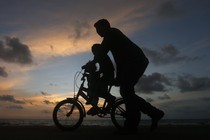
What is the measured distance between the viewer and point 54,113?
27.8 feet

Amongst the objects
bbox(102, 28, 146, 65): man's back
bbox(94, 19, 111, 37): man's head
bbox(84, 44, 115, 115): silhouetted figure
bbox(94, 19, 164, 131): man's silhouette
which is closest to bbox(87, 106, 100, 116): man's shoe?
bbox(84, 44, 115, 115): silhouetted figure

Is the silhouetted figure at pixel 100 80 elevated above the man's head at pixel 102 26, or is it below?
below

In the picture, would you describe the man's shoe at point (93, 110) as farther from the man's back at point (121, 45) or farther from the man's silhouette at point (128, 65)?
the man's back at point (121, 45)

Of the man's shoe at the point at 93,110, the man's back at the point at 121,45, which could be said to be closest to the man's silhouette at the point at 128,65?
the man's back at the point at 121,45

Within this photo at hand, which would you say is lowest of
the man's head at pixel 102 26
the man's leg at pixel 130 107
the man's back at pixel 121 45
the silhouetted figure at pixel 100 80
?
the man's leg at pixel 130 107

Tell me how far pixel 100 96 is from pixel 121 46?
1.75 m

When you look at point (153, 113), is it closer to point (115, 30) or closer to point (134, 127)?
point (134, 127)

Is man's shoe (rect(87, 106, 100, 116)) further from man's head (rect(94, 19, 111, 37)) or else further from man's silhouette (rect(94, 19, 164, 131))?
man's head (rect(94, 19, 111, 37))

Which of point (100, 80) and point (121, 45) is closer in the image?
point (121, 45)

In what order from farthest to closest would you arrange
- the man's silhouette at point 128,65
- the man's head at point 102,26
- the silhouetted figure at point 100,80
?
the silhouetted figure at point 100,80, the man's head at point 102,26, the man's silhouette at point 128,65

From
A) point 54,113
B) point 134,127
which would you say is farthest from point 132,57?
point 54,113

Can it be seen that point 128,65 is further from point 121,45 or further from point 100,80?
point 100,80

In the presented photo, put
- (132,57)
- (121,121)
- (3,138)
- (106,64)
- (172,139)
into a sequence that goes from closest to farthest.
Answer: (172,139) → (3,138) → (132,57) → (106,64) → (121,121)

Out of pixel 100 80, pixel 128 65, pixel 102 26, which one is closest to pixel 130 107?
pixel 128 65
